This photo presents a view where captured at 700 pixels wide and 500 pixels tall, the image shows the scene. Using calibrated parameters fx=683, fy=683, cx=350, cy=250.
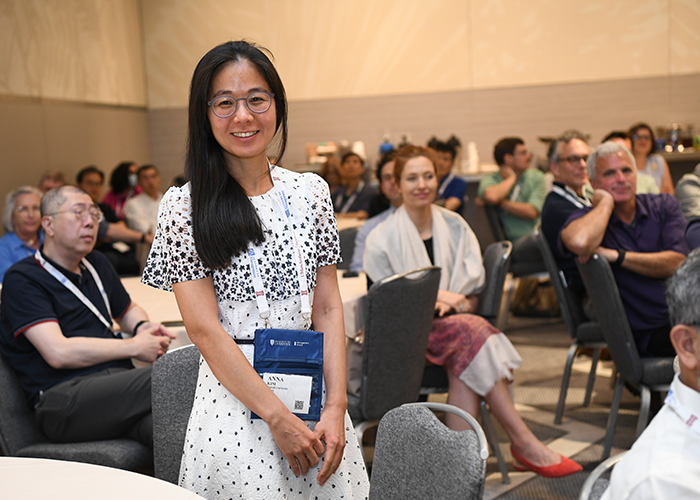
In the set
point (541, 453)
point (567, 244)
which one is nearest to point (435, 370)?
point (541, 453)

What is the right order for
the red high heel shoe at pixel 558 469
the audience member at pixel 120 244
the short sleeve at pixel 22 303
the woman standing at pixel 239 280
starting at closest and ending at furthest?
the woman standing at pixel 239 280 → the short sleeve at pixel 22 303 → the red high heel shoe at pixel 558 469 → the audience member at pixel 120 244

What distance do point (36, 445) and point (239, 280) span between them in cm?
131

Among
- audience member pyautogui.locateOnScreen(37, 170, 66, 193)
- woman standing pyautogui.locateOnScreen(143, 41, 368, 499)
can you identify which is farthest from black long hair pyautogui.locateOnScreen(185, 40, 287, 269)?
audience member pyautogui.locateOnScreen(37, 170, 66, 193)

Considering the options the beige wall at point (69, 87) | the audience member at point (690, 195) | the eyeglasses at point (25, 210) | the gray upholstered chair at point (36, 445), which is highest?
the beige wall at point (69, 87)

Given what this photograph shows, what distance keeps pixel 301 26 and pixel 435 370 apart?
23.2 feet

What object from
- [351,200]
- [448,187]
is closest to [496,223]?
[448,187]

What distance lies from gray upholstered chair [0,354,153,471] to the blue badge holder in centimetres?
99

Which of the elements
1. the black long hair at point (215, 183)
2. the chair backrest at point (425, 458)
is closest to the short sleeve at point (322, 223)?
the black long hair at point (215, 183)

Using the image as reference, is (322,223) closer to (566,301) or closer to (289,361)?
(289,361)

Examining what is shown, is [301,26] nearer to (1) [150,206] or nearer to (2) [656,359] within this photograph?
(1) [150,206]

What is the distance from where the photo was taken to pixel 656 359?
9.37 ft

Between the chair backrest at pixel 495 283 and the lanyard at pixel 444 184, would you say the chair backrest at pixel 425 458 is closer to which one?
the chair backrest at pixel 495 283

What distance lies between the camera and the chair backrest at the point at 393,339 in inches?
99.1

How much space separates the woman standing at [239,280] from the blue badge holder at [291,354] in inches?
1.2
